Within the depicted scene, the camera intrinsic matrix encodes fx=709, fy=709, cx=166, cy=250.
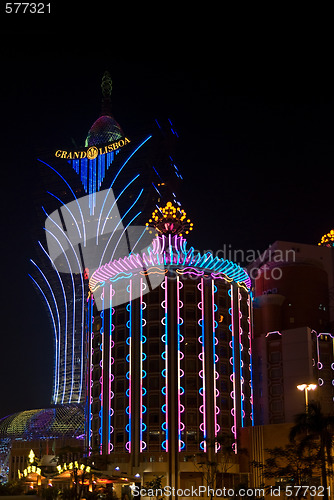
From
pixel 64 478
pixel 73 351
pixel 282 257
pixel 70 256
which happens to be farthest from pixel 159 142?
pixel 64 478

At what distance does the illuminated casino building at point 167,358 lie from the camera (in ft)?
270

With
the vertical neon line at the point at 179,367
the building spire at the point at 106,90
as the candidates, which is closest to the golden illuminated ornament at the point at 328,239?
the vertical neon line at the point at 179,367

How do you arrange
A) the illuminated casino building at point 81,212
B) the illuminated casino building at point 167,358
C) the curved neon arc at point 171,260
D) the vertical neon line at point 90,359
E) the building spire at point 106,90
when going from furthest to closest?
the building spire at point 106,90 → the illuminated casino building at point 81,212 → the curved neon arc at point 171,260 → the vertical neon line at point 90,359 → the illuminated casino building at point 167,358

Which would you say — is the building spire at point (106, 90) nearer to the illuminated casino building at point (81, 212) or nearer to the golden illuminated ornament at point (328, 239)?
the illuminated casino building at point (81, 212)

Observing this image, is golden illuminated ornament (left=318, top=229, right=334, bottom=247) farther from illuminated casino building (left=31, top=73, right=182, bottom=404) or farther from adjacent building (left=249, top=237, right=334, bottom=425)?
illuminated casino building (left=31, top=73, right=182, bottom=404)

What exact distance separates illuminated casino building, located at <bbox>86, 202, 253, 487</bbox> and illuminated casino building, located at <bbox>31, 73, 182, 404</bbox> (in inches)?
2590

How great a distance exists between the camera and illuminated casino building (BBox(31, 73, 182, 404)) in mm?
158125

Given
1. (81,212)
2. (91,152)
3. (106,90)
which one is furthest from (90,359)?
(106,90)

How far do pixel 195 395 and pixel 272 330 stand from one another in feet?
64.6

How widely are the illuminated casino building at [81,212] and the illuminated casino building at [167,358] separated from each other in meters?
65.8

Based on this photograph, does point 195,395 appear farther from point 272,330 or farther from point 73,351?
point 73,351

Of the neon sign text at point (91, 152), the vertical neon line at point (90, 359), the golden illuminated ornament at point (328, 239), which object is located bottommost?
the vertical neon line at point (90, 359)

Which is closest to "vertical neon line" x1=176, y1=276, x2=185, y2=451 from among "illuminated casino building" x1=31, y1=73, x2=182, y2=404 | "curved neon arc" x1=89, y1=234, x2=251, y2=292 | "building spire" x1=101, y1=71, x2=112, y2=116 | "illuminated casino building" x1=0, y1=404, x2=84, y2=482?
"curved neon arc" x1=89, y1=234, x2=251, y2=292

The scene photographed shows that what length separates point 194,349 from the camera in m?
85.9
